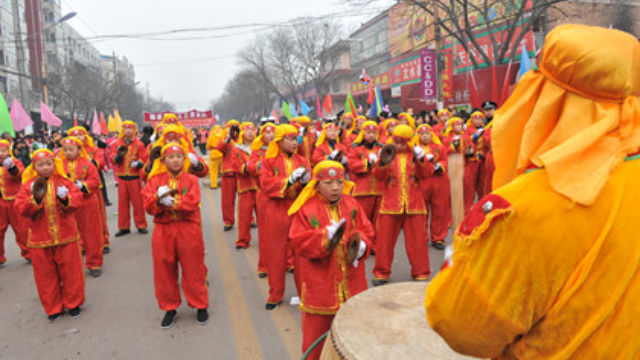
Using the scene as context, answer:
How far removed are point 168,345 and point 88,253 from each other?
2.96 meters

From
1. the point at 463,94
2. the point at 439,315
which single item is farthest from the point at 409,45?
the point at 439,315

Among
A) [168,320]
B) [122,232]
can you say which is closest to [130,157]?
[122,232]

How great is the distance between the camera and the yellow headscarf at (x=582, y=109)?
1211 millimetres

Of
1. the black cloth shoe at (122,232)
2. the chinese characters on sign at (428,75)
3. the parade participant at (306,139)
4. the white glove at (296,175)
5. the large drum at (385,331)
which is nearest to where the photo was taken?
the large drum at (385,331)

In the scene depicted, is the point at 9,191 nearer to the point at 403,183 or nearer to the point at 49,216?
the point at 49,216

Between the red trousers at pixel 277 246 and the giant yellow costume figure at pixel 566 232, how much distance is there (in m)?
3.92

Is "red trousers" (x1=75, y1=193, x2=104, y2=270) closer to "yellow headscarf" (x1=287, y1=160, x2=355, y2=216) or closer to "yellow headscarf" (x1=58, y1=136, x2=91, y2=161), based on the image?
"yellow headscarf" (x1=58, y1=136, x2=91, y2=161)

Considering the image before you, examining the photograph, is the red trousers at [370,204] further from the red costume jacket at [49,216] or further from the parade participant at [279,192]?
the red costume jacket at [49,216]

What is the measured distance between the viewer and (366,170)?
21.0 feet

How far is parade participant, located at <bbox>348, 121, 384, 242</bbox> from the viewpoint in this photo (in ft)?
21.2

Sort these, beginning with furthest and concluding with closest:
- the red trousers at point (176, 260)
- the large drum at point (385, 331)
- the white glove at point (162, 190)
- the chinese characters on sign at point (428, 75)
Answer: the chinese characters on sign at point (428, 75) → the red trousers at point (176, 260) → the white glove at point (162, 190) → the large drum at point (385, 331)

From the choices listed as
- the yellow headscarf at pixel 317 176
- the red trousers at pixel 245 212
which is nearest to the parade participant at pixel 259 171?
the red trousers at pixel 245 212

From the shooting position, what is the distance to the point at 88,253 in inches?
257

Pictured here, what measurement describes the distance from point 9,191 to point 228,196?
3567mm
